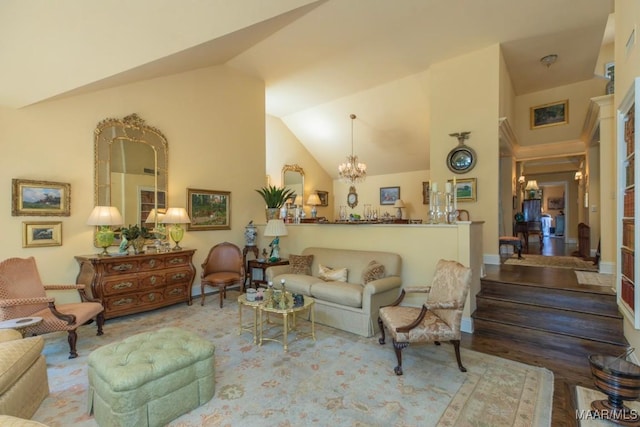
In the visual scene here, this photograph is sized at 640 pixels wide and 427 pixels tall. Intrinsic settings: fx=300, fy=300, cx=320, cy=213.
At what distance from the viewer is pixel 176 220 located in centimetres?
483

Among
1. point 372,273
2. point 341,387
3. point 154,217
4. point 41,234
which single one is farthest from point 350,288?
point 41,234

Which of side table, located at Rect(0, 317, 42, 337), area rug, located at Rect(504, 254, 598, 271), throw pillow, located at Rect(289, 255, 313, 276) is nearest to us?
side table, located at Rect(0, 317, 42, 337)

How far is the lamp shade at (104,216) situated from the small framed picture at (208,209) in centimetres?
133

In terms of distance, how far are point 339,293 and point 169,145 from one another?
150 inches

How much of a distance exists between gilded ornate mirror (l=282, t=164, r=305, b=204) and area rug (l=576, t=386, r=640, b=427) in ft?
26.0

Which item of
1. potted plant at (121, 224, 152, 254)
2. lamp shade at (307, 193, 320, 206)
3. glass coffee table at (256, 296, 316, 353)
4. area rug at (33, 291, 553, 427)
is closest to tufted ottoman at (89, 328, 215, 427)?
area rug at (33, 291, 553, 427)

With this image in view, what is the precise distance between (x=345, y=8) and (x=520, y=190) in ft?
25.6

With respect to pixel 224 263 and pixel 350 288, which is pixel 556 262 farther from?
pixel 224 263

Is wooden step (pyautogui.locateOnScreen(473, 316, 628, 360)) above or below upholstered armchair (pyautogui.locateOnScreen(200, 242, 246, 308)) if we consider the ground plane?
below

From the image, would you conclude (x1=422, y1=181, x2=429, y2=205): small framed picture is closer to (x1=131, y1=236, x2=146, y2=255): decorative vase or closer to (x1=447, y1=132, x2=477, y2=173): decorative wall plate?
(x1=447, y1=132, x2=477, y2=173): decorative wall plate

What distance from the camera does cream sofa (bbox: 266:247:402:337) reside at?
3.65m

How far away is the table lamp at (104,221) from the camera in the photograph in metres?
3.99

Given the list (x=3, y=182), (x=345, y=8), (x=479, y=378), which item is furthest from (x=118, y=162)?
(x=479, y=378)

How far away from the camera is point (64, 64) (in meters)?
3.51
